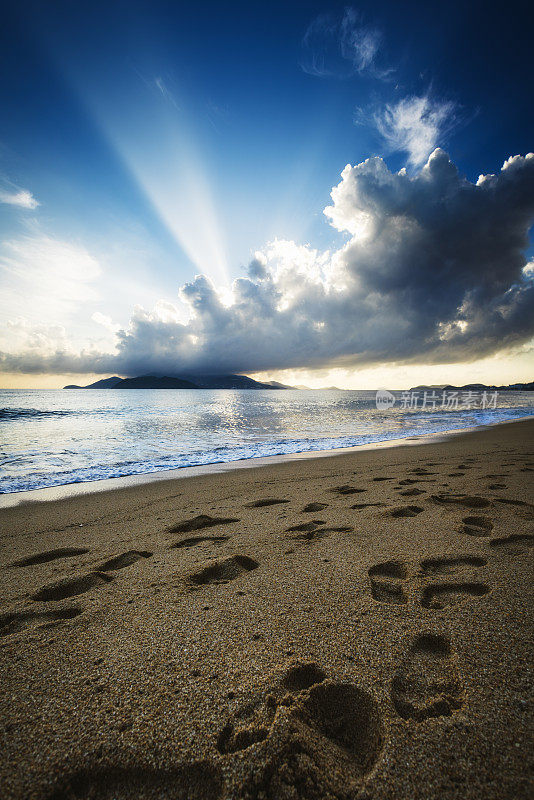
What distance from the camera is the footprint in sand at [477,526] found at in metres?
3.42

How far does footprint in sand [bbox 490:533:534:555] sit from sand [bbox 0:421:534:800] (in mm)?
25

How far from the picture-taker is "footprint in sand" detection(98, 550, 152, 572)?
3.23 m

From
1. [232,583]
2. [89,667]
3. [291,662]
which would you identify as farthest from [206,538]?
[291,662]

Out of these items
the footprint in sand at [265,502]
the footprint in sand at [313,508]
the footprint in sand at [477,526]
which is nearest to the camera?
the footprint in sand at [477,526]

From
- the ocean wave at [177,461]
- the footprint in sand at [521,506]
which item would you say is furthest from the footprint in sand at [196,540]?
the ocean wave at [177,461]

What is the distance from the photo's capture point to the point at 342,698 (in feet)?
5.12

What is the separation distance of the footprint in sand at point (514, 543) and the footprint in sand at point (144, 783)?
2959 mm

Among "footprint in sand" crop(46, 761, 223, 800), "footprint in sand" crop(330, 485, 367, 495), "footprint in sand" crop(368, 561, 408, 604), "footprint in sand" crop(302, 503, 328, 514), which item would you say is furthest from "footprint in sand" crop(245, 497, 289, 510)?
"footprint in sand" crop(46, 761, 223, 800)

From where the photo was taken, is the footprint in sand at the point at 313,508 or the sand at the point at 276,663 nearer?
the sand at the point at 276,663

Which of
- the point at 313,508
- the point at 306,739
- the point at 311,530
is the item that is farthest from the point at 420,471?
the point at 306,739

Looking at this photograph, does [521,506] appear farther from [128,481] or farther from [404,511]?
[128,481]

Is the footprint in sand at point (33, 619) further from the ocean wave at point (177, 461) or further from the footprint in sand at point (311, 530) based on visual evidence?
the ocean wave at point (177, 461)

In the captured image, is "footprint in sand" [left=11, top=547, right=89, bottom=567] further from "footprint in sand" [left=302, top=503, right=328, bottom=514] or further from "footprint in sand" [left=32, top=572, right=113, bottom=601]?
"footprint in sand" [left=302, top=503, right=328, bottom=514]

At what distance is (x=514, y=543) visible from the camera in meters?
3.12
